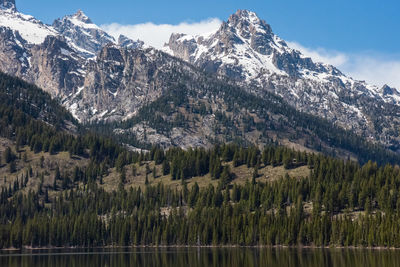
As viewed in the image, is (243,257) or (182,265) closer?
(182,265)

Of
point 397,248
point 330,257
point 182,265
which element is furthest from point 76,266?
point 397,248

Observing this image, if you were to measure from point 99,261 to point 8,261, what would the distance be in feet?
89.3

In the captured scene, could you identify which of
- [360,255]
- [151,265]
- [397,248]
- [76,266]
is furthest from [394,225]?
[76,266]

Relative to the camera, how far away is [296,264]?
471 ft

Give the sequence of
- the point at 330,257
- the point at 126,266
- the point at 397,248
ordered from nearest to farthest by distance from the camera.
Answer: the point at 126,266 < the point at 330,257 < the point at 397,248

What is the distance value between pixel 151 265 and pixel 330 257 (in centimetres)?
4790

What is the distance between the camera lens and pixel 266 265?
473ft

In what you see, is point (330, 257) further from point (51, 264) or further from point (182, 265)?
point (51, 264)

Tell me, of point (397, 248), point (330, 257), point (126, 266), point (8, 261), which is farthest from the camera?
point (397, 248)

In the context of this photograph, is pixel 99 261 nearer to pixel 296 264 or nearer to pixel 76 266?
pixel 76 266

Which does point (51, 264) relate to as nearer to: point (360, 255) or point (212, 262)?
point (212, 262)

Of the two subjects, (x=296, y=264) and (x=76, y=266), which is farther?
(x=76, y=266)

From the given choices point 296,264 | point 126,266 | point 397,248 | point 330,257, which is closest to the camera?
point 296,264

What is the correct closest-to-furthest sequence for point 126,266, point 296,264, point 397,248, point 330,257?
1. point 296,264
2. point 126,266
3. point 330,257
4. point 397,248
